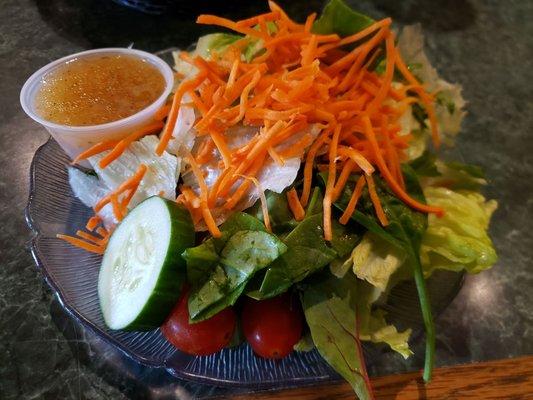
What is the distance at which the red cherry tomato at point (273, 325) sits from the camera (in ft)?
3.70

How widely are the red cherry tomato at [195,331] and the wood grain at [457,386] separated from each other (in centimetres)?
18

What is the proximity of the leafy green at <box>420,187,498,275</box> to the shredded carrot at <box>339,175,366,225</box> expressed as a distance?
0.82ft

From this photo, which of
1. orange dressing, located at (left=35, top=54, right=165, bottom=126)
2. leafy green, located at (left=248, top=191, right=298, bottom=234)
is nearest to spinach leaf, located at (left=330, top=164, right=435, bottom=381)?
leafy green, located at (left=248, top=191, right=298, bottom=234)

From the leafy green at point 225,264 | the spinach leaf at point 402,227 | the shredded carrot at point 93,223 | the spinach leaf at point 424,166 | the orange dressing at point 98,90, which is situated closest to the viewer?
the leafy green at point 225,264

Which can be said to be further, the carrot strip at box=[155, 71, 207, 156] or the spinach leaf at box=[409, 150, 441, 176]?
the spinach leaf at box=[409, 150, 441, 176]

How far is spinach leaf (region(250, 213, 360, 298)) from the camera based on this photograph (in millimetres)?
1069

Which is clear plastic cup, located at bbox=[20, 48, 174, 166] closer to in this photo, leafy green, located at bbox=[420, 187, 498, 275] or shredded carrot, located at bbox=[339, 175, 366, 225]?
shredded carrot, located at bbox=[339, 175, 366, 225]

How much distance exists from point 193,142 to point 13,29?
1.32 metres

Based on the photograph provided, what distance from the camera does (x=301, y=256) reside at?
111cm

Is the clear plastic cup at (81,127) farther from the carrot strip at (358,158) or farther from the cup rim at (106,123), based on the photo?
the carrot strip at (358,158)

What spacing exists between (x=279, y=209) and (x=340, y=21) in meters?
0.60

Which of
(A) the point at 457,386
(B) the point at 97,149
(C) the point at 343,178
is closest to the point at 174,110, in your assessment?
(B) the point at 97,149

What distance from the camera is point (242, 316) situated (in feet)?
3.93

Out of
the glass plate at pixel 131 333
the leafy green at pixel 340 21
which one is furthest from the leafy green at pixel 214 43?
the glass plate at pixel 131 333
